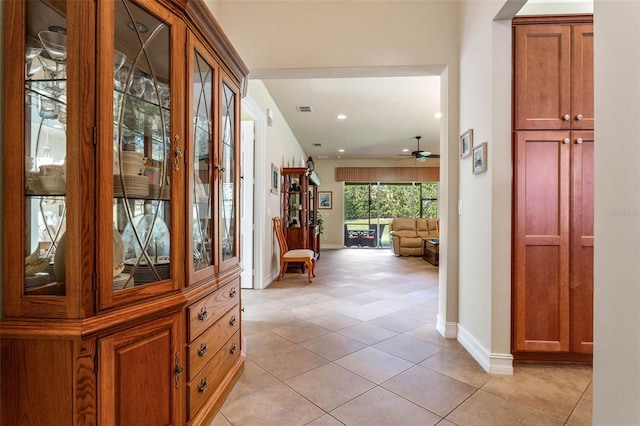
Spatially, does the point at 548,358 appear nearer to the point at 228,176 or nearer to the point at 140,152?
the point at 228,176

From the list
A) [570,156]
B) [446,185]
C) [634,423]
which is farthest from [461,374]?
[570,156]

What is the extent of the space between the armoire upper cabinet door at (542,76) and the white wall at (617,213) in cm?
109

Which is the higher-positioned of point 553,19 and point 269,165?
point 553,19

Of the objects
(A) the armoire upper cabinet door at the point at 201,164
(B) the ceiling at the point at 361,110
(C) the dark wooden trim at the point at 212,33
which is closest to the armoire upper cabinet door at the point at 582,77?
(B) the ceiling at the point at 361,110

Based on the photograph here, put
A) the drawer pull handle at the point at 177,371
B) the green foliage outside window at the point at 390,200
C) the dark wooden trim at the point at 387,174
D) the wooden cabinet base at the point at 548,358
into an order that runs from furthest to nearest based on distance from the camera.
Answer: the green foliage outside window at the point at 390,200 → the dark wooden trim at the point at 387,174 → the wooden cabinet base at the point at 548,358 → the drawer pull handle at the point at 177,371

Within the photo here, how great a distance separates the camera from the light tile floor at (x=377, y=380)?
1.64 m

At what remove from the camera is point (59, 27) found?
→ 102 cm

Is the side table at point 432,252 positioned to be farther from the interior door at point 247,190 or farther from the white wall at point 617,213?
the white wall at point 617,213

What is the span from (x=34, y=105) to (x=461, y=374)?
8.41 ft

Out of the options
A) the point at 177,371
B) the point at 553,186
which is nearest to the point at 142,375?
the point at 177,371

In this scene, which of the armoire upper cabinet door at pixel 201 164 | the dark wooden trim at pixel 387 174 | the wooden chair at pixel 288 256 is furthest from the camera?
the dark wooden trim at pixel 387 174

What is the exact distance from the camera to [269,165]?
15.8 feet

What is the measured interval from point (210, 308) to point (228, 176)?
31.1 inches

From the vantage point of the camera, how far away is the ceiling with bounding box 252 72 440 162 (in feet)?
14.0
